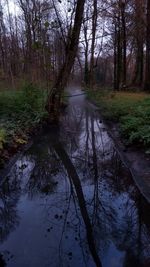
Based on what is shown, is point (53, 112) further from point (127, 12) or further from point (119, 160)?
point (127, 12)

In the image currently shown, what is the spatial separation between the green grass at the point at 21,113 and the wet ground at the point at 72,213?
0.87 m

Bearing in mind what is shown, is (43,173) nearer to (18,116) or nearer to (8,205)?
(8,205)

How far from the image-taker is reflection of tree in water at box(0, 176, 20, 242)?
14.0 ft

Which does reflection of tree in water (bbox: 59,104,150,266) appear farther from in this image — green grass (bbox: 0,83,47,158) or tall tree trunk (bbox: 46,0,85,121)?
tall tree trunk (bbox: 46,0,85,121)

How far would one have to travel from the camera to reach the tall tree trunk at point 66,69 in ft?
33.5

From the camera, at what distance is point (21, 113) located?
1021 cm

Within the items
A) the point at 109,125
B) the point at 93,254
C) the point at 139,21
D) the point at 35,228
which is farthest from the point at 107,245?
the point at 139,21

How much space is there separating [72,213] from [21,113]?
20.9 feet

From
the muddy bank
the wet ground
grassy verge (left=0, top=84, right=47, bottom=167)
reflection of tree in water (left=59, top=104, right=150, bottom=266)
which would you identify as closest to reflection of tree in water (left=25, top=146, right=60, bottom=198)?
the wet ground

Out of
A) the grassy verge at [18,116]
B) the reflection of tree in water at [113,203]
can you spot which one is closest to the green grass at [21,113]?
the grassy verge at [18,116]

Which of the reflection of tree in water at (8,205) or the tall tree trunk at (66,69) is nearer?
the reflection of tree in water at (8,205)

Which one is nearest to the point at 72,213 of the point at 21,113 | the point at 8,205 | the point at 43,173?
the point at 8,205

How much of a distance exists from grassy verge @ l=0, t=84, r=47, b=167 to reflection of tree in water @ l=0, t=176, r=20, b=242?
2.75 feet

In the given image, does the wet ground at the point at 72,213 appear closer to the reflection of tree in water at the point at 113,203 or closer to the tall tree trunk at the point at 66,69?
the reflection of tree in water at the point at 113,203
